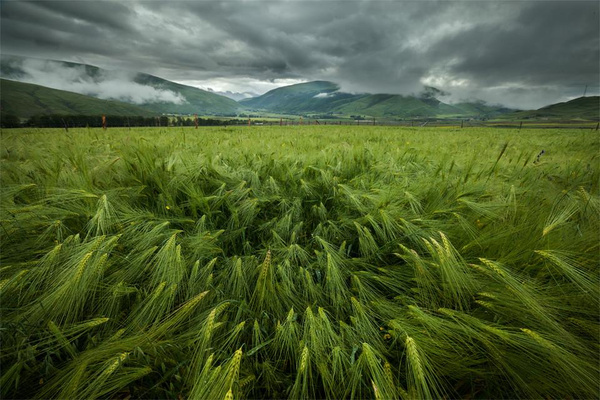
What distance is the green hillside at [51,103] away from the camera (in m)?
153

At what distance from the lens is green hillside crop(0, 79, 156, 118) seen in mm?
152875

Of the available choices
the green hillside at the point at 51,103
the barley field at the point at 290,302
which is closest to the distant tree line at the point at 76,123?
the barley field at the point at 290,302

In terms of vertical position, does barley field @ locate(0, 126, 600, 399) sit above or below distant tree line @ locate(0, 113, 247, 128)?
below

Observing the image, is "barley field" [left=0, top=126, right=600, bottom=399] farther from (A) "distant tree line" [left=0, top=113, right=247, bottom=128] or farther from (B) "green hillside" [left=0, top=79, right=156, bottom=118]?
(B) "green hillside" [left=0, top=79, right=156, bottom=118]

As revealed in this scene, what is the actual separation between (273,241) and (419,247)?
1.21 m

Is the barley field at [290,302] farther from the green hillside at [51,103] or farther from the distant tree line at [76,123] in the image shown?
the green hillside at [51,103]

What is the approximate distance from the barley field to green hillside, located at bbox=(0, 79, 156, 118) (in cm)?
20847

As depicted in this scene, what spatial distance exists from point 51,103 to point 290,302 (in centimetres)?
26236

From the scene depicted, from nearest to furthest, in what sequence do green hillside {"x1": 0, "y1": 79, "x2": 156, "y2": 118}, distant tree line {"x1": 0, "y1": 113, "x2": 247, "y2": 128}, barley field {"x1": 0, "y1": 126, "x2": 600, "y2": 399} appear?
1. barley field {"x1": 0, "y1": 126, "x2": 600, "y2": 399}
2. distant tree line {"x1": 0, "y1": 113, "x2": 247, "y2": 128}
3. green hillside {"x1": 0, "y1": 79, "x2": 156, "y2": 118}

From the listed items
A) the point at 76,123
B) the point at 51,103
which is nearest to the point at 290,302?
the point at 76,123

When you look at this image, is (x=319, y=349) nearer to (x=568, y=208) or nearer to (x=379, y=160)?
(x=568, y=208)

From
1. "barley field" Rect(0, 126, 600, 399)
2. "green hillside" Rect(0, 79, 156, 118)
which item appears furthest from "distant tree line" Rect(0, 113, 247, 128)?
"green hillside" Rect(0, 79, 156, 118)

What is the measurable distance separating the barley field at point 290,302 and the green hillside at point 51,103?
20847 centimetres

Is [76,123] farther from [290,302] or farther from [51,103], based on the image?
[51,103]
